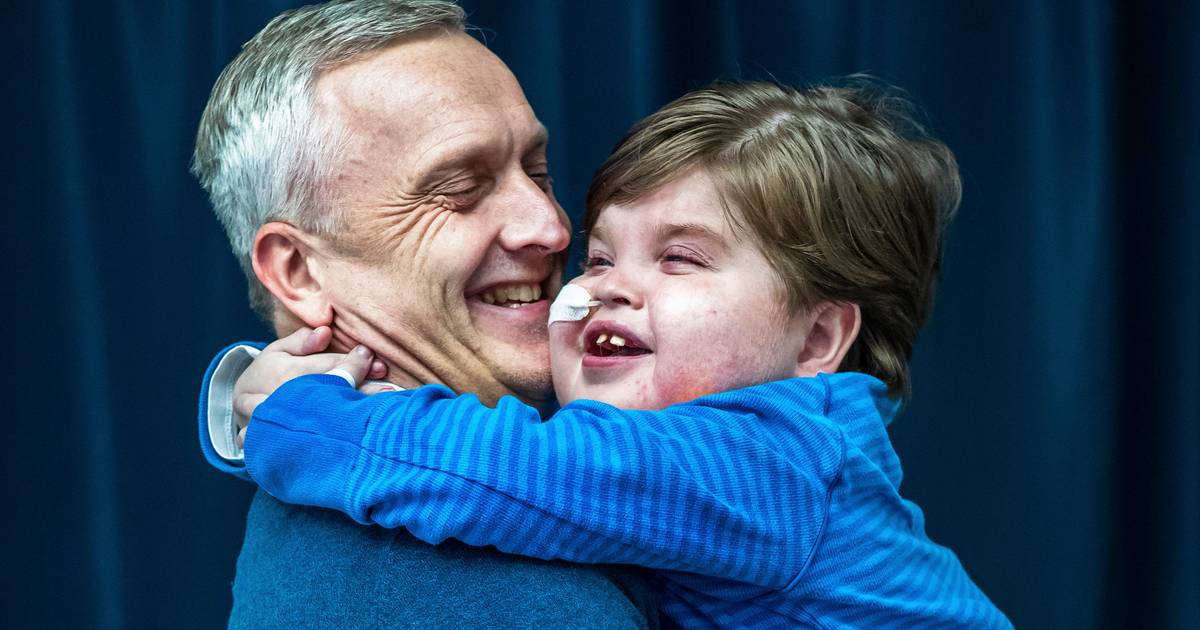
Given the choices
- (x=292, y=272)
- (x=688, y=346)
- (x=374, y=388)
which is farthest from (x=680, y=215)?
(x=292, y=272)

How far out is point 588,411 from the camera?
1.08 metres

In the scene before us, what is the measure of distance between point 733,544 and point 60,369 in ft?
4.99

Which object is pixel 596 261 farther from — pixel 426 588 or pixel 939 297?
pixel 939 297

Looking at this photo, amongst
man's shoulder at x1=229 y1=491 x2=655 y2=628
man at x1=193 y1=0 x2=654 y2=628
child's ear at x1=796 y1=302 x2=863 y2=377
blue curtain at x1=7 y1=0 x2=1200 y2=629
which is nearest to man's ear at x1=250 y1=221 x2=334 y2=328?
man at x1=193 y1=0 x2=654 y2=628

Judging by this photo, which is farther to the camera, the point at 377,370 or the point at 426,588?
the point at 377,370

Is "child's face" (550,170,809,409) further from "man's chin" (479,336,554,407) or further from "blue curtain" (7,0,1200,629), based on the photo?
"blue curtain" (7,0,1200,629)

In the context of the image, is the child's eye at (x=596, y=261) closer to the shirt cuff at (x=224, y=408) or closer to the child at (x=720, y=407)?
the child at (x=720, y=407)

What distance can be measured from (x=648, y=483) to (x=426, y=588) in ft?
0.81

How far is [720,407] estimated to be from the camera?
3.62 ft

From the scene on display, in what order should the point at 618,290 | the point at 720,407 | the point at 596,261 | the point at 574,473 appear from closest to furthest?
1. the point at 574,473
2. the point at 720,407
3. the point at 618,290
4. the point at 596,261

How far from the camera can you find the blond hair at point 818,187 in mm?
1205

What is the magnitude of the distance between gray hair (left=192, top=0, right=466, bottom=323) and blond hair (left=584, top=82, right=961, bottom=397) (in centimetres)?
33

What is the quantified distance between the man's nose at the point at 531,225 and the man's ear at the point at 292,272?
0.24 metres

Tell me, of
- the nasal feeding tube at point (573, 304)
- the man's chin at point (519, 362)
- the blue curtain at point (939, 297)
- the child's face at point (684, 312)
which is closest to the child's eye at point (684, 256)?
the child's face at point (684, 312)
